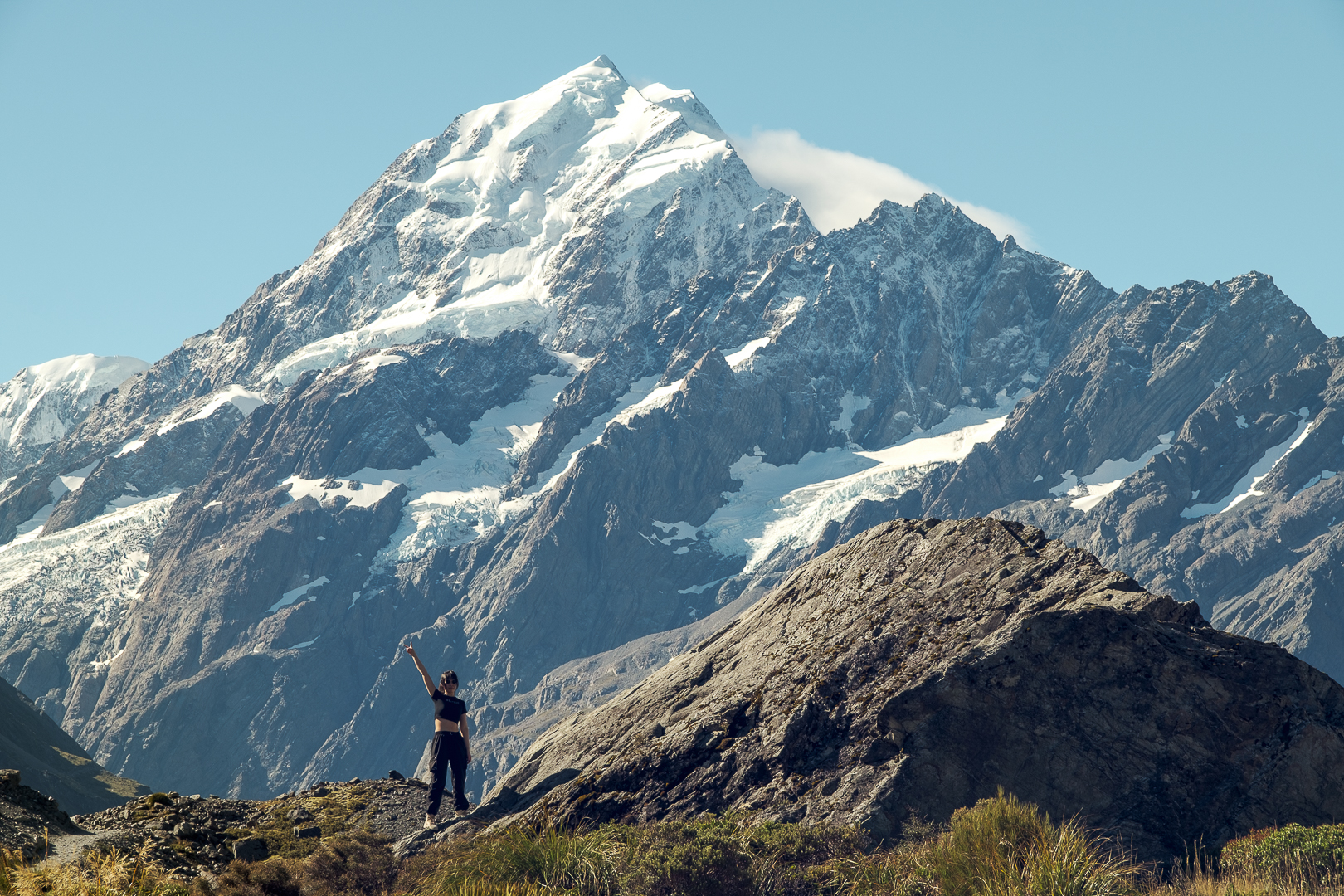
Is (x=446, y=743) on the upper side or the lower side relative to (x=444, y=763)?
upper

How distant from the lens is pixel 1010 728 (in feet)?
73.4

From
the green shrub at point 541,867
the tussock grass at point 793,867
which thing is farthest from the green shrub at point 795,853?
the green shrub at point 541,867

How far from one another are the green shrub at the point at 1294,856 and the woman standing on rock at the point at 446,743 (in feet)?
45.1

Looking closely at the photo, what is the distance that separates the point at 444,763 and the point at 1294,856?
49.7ft

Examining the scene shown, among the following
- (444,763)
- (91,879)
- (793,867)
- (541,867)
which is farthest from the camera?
(444,763)


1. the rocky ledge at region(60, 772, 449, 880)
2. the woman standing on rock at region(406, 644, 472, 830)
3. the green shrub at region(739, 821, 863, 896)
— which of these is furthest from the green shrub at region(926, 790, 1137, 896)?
the rocky ledge at region(60, 772, 449, 880)

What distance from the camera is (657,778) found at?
939 inches

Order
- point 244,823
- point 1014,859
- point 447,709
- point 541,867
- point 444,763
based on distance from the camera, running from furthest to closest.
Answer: point 244,823
point 447,709
point 444,763
point 541,867
point 1014,859

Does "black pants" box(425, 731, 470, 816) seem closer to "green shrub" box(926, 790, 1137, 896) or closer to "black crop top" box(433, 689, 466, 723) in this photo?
"black crop top" box(433, 689, 466, 723)

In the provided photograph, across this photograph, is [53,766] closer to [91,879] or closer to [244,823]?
[244,823]

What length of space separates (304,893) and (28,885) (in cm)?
497

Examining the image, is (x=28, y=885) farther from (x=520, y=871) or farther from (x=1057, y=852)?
(x=1057, y=852)

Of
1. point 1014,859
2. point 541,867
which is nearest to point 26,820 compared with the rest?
point 541,867

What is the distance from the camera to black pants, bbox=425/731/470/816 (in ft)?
79.7
